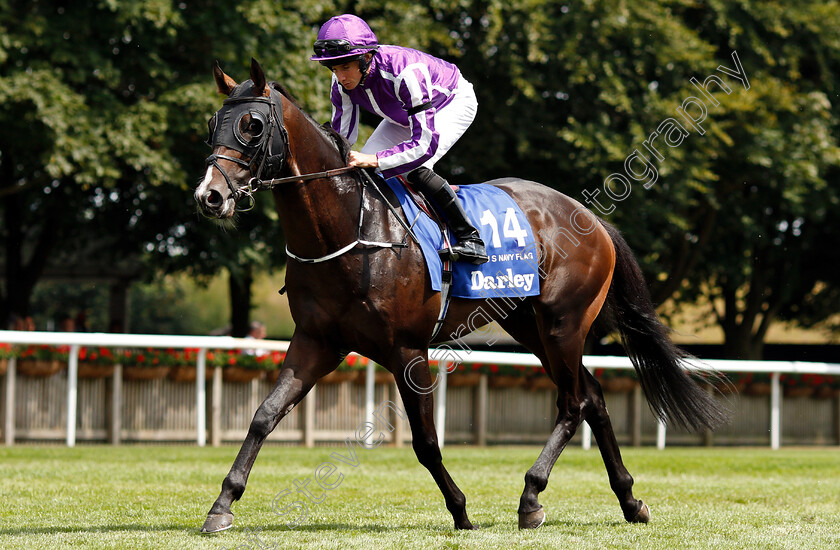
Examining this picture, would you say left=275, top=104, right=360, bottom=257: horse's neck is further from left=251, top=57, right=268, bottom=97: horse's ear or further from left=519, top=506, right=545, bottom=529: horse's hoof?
left=519, top=506, right=545, bottom=529: horse's hoof

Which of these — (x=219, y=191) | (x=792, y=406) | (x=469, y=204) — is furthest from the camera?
(x=792, y=406)

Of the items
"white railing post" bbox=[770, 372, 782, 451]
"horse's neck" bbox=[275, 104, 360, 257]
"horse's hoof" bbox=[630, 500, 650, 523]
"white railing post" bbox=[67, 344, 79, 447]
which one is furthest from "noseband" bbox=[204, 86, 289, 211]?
"white railing post" bbox=[770, 372, 782, 451]

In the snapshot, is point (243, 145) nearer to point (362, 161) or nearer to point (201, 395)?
point (362, 161)

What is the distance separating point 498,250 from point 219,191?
5.79ft

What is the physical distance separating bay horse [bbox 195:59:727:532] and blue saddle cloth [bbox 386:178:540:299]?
0.10 metres

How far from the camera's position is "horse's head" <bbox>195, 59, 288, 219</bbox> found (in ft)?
14.5

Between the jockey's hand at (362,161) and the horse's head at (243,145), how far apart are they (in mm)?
376

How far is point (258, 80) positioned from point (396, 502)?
293 centimetres

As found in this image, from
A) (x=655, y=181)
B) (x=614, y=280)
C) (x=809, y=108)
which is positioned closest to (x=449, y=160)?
(x=655, y=181)

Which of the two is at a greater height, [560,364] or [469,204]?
[469,204]

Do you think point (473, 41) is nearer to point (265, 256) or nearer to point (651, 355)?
point (265, 256)

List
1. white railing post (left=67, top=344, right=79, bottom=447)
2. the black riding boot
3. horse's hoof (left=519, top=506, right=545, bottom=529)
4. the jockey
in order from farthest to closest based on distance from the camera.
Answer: white railing post (left=67, top=344, right=79, bottom=447)
the black riding boot
horse's hoof (left=519, top=506, right=545, bottom=529)
the jockey

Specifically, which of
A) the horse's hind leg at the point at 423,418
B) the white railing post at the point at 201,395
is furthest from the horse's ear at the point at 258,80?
the white railing post at the point at 201,395

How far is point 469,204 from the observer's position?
5.60m
